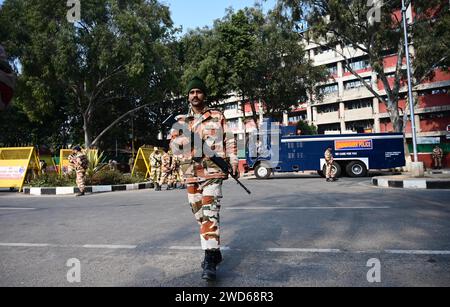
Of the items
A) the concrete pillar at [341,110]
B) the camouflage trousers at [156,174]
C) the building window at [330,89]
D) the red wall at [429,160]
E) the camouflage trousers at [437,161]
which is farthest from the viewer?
the building window at [330,89]

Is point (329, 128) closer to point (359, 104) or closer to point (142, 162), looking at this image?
point (359, 104)

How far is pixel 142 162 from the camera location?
17719 mm

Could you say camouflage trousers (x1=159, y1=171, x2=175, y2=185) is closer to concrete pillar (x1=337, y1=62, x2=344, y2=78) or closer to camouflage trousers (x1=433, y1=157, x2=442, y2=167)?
camouflage trousers (x1=433, y1=157, x2=442, y2=167)

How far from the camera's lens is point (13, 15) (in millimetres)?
20688

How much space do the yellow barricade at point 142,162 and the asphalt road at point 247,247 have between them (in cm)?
1002

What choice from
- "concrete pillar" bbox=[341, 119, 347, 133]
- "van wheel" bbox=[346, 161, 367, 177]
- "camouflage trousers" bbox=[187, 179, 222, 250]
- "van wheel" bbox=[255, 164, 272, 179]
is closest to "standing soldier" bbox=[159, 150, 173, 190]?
"van wheel" bbox=[255, 164, 272, 179]

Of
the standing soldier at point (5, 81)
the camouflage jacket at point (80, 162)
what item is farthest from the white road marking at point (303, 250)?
the camouflage jacket at point (80, 162)

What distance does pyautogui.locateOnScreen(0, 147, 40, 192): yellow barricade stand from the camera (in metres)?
14.2

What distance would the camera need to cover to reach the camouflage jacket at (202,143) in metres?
3.27

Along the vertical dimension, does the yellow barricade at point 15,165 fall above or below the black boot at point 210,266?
above

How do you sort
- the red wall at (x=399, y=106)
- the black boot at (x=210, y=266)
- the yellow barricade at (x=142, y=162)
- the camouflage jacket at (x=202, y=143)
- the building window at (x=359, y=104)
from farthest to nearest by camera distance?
the building window at (x=359, y=104)
the red wall at (x=399, y=106)
the yellow barricade at (x=142, y=162)
the camouflage jacket at (x=202, y=143)
the black boot at (x=210, y=266)

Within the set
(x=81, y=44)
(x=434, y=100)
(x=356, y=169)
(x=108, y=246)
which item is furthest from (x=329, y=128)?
(x=108, y=246)

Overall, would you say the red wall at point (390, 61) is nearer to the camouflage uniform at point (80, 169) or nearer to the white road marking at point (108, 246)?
the camouflage uniform at point (80, 169)
